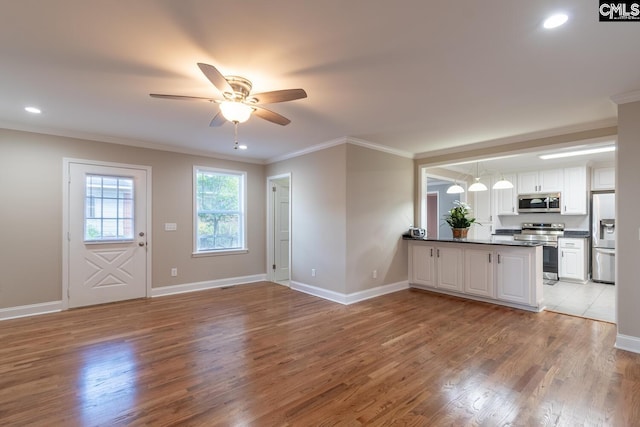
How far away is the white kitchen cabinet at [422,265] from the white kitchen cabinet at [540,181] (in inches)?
135

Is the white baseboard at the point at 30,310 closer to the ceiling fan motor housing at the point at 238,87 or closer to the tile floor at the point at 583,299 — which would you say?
the ceiling fan motor housing at the point at 238,87

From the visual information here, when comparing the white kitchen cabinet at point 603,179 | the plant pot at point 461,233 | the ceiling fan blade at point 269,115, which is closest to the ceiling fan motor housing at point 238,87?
the ceiling fan blade at point 269,115

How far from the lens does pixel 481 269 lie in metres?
4.61

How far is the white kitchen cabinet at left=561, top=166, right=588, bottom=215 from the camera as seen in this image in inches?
239

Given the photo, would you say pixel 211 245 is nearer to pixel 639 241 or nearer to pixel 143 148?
pixel 143 148

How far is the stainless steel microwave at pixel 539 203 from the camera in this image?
643 cm

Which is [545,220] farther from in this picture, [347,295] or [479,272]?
[347,295]

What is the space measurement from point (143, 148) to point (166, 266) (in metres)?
1.99

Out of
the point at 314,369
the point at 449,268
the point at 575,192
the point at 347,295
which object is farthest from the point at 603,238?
the point at 314,369

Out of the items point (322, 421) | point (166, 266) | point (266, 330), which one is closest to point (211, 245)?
point (166, 266)

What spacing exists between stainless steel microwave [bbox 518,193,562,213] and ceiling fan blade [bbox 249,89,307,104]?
6573 millimetres

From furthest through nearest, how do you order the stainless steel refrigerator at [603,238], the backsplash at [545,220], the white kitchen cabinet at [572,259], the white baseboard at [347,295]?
the backsplash at [545,220]
the white kitchen cabinet at [572,259]
the stainless steel refrigerator at [603,238]
the white baseboard at [347,295]

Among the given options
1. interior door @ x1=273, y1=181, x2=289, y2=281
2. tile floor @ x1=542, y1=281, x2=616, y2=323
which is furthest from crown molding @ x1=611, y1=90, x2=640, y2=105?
interior door @ x1=273, y1=181, x2=289, y2=281

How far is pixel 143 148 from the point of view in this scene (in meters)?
4.89
